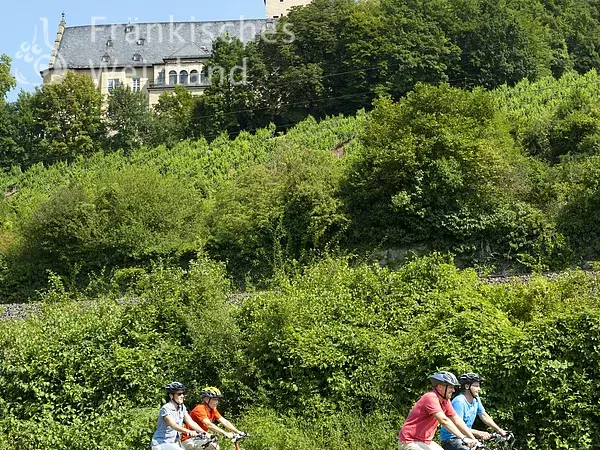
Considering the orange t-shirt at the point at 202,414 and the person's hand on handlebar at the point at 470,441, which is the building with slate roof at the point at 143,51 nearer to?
the orange t-shirt at the point at 202,414

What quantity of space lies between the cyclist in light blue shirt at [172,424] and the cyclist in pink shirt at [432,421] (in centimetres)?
310

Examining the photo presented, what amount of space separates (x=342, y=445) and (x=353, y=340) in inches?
96.1

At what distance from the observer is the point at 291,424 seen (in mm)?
16094

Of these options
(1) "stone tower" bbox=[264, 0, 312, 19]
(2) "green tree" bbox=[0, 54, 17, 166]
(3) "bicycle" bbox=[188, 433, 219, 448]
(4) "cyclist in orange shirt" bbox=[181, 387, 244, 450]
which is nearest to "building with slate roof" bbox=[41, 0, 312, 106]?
(1) "stone tower" bbox=[264, 0, 312, 19]

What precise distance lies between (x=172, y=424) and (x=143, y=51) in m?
86.7

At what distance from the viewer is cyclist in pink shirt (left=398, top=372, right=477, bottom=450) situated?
34.1 ft

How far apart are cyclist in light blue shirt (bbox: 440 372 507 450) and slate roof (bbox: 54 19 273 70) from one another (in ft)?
270

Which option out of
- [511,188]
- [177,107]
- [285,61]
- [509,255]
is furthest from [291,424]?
[177,107]

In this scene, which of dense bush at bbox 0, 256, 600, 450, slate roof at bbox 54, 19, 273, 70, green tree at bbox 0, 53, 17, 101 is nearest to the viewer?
dense bush at bbox 0, 256, 600, 450

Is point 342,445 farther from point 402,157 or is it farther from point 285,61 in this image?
point 285,61

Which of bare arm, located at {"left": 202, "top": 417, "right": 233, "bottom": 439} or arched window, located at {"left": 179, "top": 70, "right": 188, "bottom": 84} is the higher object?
arched window, located at {"left": 179, "top": 70, "right": 188, "bottom": 84}

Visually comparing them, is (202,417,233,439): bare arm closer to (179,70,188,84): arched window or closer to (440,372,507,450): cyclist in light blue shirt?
(440,372,507,450): cyclist in light blue shirt

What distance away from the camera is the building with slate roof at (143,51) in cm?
8906

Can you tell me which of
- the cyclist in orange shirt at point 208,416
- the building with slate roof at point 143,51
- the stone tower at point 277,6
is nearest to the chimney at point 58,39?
the building with slate roof at point 143,51
